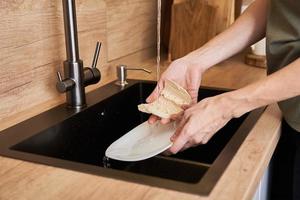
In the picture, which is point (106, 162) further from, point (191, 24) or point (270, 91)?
point (191, 24)

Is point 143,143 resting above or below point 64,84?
below

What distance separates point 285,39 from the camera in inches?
37.1

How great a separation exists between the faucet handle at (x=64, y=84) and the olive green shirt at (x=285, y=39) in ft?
1.56

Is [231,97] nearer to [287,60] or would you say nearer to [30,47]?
[287,60]

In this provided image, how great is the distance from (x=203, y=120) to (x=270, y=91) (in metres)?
0.14

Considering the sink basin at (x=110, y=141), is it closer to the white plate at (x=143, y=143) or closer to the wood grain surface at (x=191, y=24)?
the white plate at (x=143, y=143)

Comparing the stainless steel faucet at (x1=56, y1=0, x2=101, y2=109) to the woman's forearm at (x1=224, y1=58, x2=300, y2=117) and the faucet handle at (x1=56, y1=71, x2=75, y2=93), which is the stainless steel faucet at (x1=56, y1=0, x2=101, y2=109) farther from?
the woman's forearm at (x1=224, y1=58, x2=300, y2=117)

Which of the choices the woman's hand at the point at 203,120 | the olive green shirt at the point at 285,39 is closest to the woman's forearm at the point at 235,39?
the olive green shirt at the point at 285,39

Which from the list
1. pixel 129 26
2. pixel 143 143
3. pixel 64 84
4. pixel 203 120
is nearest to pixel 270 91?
pixel 203 120

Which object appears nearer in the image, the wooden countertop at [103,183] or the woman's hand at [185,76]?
the wooden countertop at [103,183]

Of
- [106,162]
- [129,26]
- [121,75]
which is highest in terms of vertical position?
[129,26]

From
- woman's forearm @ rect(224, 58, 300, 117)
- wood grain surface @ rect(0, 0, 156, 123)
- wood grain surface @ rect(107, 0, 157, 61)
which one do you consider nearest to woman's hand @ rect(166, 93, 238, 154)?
woman's forearm @ rect(224, 58, 300, 117)

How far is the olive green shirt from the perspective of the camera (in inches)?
36.6

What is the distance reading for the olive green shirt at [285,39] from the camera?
3.05 feet
